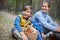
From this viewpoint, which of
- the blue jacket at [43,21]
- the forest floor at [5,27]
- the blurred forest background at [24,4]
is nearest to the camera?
the blue jacket at [43,21]

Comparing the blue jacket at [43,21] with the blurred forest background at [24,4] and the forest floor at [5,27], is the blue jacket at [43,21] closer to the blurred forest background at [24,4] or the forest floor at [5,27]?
the forest floor at [5,27]

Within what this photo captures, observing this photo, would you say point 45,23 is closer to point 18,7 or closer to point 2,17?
point 2,17

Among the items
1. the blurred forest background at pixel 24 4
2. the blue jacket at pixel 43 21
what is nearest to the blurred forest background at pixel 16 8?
the blurred forest background at pixel 24 4

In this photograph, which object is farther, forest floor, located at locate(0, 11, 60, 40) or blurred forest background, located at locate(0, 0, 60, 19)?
blurred forest background, located at locate(0, 0, 60, 19)

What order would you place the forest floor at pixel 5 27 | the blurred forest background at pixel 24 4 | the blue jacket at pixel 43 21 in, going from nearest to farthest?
the blue jacket at pixel 43 21 < the forest floor at pixel 5 27 < the blurred forest background at pixel 24 4

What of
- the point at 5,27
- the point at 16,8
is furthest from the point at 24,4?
the point at 5,27

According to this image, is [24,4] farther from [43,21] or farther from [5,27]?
[43,21]

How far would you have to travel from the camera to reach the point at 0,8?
855 cm

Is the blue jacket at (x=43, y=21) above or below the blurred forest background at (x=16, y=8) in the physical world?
above

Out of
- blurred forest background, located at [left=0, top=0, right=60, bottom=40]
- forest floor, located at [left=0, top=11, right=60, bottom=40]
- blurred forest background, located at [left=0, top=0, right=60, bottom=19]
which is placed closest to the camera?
forest floor, located at [left=0, top=11, right=60, bottom=40]

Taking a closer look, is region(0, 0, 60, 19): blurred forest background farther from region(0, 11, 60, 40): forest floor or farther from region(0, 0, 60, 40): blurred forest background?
region(0, 11, 60, 40): forest floor

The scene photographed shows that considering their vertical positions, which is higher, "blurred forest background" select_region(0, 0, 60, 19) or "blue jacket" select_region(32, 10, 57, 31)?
"blue jacket" select_region(32, 10, 57, 31)

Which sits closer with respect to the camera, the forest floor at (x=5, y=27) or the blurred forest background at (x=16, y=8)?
the forest floor at (x=5, y=27)

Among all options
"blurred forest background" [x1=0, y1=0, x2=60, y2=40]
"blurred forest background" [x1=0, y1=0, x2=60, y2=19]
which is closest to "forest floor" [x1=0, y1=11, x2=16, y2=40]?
"blurred forest background" [x1=0, y1=0, x2=60, y2=40]
